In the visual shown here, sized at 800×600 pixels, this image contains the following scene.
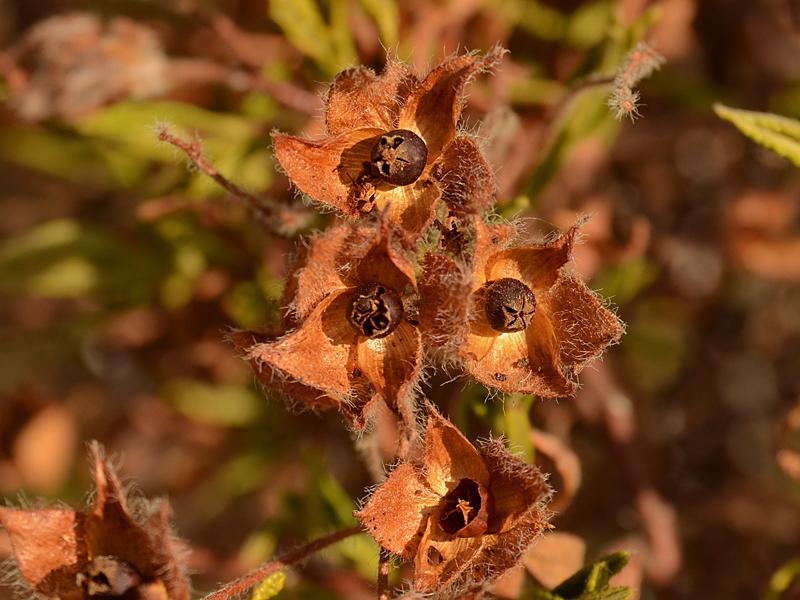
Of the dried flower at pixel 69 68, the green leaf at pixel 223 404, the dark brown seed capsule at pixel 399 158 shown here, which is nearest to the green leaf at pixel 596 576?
the dark brown seed capsule at pixel 399 158

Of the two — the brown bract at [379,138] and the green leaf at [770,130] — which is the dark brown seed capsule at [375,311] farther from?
the green leaf at [770,130]

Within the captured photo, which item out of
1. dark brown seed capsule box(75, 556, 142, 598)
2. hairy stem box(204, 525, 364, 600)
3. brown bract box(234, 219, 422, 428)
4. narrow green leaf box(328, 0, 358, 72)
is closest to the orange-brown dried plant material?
brown bract box(234, 219, 422, 428)

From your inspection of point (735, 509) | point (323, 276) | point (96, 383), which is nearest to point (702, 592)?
point (735, 509)

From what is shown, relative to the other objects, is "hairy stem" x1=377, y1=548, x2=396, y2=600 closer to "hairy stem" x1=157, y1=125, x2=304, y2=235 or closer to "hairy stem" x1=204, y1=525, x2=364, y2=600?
"hairy stem" x1=204, y1=525, x2=364, y2=600

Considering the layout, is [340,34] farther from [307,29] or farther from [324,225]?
[324,225]

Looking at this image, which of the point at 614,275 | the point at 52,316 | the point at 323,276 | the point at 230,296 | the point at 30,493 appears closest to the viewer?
the point at 323,276

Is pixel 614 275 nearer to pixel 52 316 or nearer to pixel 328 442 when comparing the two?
pixel 328 442
